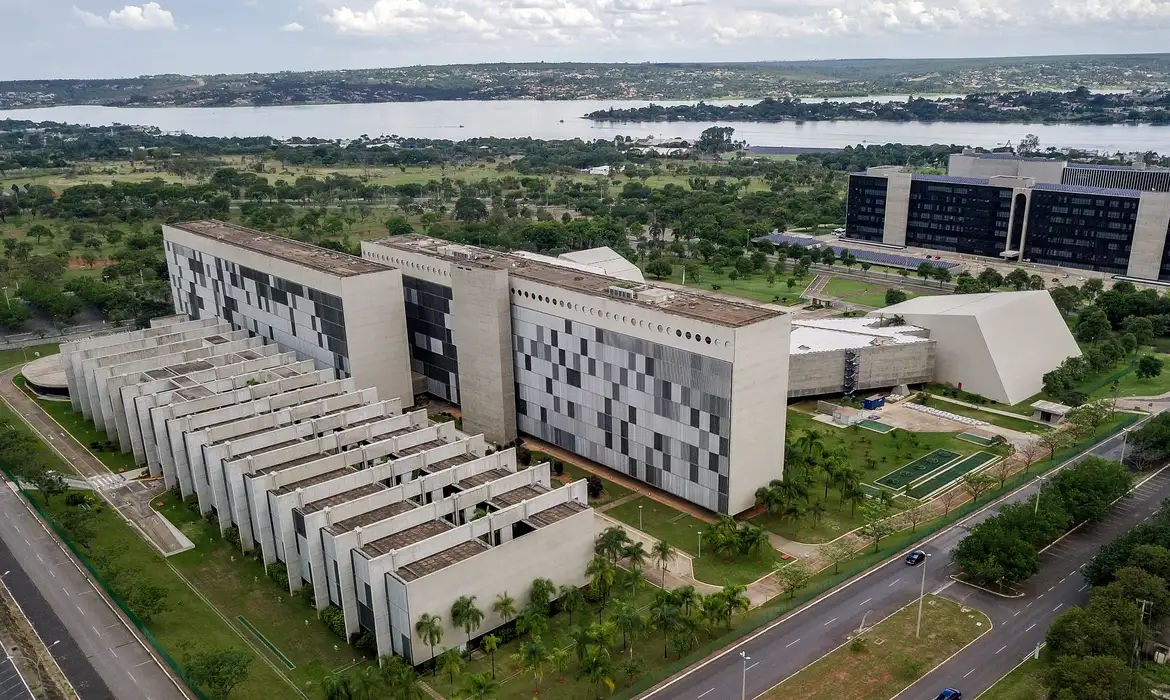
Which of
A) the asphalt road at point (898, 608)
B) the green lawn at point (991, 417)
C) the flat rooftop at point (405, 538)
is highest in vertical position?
the flat rooftop at point (405, 538)

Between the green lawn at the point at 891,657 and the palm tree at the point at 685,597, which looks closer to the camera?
the green lawn at the point at 891,657

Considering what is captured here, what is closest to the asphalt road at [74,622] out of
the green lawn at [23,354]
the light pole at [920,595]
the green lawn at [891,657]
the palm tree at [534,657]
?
the palm tree at [534,657]

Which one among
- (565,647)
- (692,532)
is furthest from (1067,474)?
(565,647)

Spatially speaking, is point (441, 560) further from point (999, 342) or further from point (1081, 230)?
point (1081, 230)

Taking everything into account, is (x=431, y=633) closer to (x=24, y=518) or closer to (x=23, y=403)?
(x=24, y=518)

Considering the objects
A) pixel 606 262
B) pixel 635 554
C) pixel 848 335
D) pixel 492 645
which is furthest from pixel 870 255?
pixel 492 645

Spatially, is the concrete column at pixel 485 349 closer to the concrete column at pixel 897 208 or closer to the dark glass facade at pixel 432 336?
the dark glass facade at pixel 432 336
